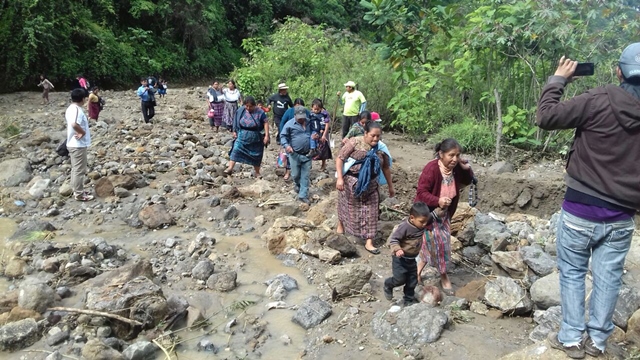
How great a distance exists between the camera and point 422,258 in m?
4.54

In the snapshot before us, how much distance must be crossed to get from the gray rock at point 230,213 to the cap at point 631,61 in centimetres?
532

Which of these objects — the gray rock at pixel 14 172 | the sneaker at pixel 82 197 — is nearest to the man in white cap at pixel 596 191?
the sneaker at pixel 82 197

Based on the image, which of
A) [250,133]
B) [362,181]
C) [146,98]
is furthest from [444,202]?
[146,98]

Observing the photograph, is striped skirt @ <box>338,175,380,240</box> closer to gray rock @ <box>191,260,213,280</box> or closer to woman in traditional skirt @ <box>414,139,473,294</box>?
woman in traditional skirt @ <box>414,139,473,294</box>

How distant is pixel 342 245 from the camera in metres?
5.42

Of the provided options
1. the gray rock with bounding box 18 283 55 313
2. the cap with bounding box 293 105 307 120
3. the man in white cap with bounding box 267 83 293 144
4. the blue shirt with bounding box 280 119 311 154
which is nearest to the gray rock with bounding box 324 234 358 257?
the blue shirt with bounding box 280 119 311 154

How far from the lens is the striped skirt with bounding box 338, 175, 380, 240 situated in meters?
5.45

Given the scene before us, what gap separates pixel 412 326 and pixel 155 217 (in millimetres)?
4363

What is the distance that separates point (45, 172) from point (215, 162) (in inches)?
119

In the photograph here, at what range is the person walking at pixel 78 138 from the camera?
706 cm

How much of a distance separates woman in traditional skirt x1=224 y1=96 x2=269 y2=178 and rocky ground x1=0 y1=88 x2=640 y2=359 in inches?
19.2

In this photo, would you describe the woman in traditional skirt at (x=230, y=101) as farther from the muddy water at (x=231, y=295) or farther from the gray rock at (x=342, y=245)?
the gray rock at (x=342, y=245)

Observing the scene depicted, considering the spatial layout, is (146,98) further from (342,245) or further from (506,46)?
(342,245)

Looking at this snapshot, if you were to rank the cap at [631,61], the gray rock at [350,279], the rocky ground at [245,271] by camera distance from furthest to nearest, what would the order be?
the gray rock at [350,279] → the rocky ground at [245,271] → the cap at [631,61]
